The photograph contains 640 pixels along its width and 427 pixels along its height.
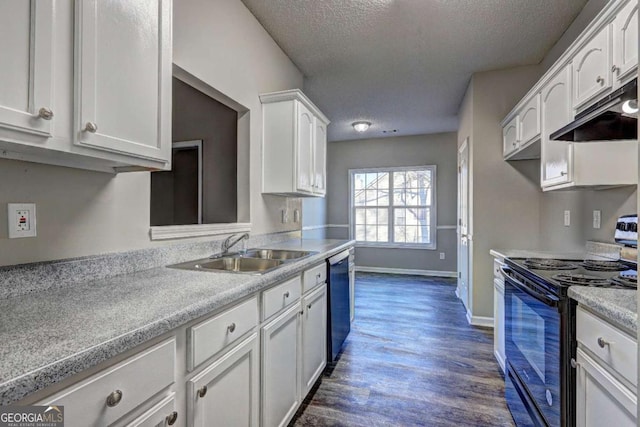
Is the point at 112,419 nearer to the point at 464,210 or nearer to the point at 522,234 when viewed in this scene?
the point at 522,234

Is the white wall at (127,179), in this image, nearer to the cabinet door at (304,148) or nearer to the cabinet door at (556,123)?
the cabinet door at (304,148)

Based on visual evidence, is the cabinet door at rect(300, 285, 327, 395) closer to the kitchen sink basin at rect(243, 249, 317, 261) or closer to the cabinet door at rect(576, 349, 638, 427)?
the kitchen sink basin at rect(243, 249, 317, 261)

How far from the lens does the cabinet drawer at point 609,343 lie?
3.06ft

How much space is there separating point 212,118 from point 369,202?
4.33 metres

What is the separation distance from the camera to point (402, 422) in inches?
73.1

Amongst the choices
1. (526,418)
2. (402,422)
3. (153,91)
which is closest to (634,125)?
(526,418)

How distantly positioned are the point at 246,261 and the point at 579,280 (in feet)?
5.61

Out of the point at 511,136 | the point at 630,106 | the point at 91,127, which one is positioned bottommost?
the point at 91,127

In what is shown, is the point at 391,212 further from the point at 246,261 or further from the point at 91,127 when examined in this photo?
the point at 91,127

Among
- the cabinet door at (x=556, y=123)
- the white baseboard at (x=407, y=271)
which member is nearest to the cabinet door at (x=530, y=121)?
the cabinet door at (x=556, y=123)

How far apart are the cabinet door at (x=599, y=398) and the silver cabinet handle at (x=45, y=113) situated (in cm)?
180

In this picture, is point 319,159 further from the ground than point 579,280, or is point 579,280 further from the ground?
point 319,159

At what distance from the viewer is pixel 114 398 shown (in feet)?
2.41

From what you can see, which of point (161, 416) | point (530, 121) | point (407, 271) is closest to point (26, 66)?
point (161, 416)
